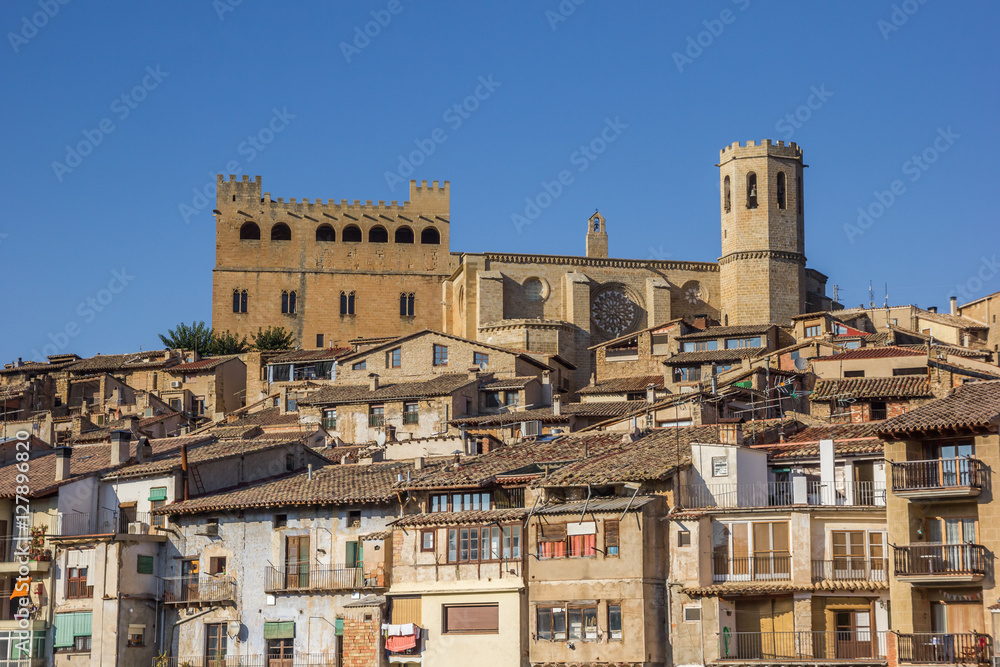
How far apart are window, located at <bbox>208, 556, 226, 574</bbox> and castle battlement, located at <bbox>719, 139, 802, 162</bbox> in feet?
195

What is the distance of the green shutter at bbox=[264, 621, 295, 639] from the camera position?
131 ft

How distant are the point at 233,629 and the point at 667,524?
12448mm

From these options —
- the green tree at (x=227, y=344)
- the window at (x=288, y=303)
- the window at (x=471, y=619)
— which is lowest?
the window at (x=471, y=619)

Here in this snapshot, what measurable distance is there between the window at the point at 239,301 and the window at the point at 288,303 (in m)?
2.56

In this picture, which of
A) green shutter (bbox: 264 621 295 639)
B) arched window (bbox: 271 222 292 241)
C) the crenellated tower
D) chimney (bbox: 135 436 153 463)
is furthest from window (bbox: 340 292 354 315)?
green shutter (bbox: 264 621 295 639)

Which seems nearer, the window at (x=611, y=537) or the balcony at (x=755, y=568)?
the balcony at (x=755, y=568)

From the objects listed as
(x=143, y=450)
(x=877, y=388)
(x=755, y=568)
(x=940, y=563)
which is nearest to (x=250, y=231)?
(x=143, y=450)

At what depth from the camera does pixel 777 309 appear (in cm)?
9056

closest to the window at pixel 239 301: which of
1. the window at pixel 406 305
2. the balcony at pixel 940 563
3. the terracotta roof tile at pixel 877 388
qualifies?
the window at pixel 406 305

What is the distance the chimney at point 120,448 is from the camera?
46188 millimetres

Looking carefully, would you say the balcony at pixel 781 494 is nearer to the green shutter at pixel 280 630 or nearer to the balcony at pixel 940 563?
the balcony at pixel 940 563

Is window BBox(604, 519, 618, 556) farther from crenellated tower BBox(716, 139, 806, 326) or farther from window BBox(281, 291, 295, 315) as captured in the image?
window BBox(281, 291, 295, 315)

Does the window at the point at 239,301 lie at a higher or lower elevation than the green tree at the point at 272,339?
higher

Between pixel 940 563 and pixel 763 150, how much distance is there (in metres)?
64.7
